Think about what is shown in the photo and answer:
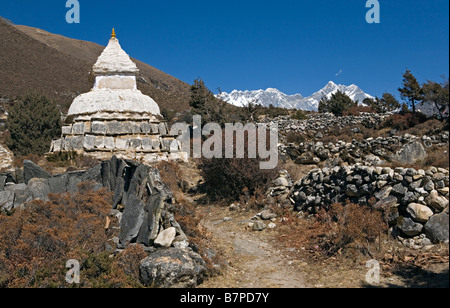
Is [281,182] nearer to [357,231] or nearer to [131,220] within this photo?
[357,231]

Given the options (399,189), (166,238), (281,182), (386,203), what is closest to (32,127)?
(281,182)

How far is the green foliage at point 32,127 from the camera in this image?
2033cm

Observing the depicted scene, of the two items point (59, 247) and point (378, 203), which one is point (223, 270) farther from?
point (378, 203)

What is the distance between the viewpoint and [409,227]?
6527mm

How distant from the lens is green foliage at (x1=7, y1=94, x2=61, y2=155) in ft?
66.7

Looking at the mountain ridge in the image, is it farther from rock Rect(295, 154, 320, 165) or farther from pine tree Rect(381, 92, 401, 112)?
rock Rect(295, 154, 320, 165)

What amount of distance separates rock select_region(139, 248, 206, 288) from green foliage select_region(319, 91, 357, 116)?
31.0 meters

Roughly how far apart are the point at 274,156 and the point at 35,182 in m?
7.88

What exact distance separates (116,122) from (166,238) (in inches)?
522

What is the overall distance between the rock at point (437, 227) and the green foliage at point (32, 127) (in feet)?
63.2

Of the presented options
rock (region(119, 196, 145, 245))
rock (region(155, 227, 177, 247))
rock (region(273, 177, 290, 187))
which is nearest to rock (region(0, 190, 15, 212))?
rock (region(119, 196, 145, 245))

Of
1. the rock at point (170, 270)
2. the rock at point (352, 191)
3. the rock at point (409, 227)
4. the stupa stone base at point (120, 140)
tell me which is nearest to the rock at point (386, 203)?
the rock at point (409, 227)

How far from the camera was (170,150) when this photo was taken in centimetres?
1900
